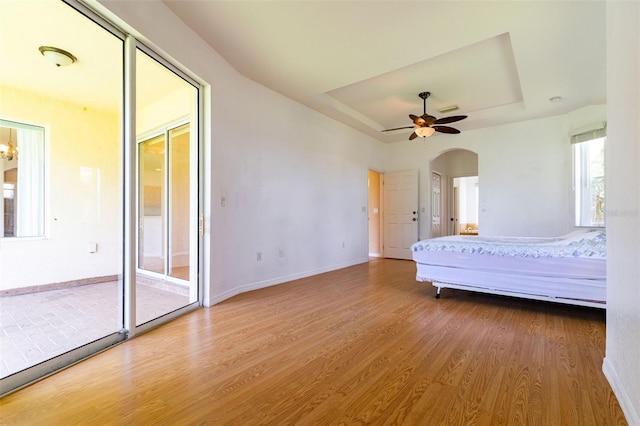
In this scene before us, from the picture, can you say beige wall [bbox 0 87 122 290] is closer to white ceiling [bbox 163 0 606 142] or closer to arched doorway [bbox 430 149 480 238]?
white ceiling [bbox 163 0 606 142]

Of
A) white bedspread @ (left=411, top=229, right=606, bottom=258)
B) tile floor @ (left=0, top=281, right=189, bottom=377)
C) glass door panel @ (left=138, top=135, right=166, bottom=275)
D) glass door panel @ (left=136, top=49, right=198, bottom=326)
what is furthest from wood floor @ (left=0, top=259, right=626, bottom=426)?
glass door panel @ (left=138, top=135, right=166, bottom=275)

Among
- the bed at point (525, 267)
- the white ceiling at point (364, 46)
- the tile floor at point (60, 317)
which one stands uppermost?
the white ceiling at point (364, 46)

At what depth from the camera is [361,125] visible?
5.66 meters

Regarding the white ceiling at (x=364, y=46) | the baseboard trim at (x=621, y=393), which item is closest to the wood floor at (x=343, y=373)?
the baseboard trim at (x=621, y=393)

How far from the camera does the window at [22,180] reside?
2.69 m

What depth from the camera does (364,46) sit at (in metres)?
3.04

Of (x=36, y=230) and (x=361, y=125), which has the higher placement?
(x=361, y=125)

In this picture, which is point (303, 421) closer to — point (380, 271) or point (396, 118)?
point (380, 271)

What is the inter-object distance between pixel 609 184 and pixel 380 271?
3.74 meters

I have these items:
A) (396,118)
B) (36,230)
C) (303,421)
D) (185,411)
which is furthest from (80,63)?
(396,118)

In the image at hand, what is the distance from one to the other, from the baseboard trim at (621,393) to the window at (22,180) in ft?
14.6

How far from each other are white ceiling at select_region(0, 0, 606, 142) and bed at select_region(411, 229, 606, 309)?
204cm

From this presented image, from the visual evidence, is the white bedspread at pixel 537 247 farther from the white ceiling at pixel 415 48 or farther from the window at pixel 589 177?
the white ceiling at pixel 415 48

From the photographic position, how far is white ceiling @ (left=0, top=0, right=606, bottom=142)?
2.44m
